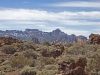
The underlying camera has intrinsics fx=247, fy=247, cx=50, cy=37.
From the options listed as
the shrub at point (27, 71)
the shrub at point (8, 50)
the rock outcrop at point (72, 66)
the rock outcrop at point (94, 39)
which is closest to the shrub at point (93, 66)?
the rock outcrop at point (72, 66)

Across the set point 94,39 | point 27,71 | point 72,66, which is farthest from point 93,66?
point 94,39

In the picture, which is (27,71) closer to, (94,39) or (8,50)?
(8,50)

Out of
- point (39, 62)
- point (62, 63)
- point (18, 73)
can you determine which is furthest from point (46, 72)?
point (39, 62)

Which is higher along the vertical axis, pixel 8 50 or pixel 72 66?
pixel 72 66

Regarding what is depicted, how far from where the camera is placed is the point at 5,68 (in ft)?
72.9

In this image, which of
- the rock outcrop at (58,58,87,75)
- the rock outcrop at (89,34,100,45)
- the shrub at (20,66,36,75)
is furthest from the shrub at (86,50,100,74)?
the rock outcrop at (89,34,100,45)

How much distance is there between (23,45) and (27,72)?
23163 millimetres

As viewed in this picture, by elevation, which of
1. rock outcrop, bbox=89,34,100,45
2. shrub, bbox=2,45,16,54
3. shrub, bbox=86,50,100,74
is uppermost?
rock outcrop, bbox=89,34,100,45

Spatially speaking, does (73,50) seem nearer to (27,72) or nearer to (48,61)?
(48,61)

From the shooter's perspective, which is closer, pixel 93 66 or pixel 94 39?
pixel 93 66

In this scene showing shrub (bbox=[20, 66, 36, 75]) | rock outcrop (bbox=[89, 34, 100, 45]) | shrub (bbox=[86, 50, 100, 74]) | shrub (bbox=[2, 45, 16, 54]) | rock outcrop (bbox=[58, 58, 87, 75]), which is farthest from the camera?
rock outcrop (bbox=[89, 34, 100, 45])

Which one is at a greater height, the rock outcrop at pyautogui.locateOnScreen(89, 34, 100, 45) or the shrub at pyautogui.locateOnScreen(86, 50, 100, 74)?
the rock outcrop at pyautogui.locateOnScreen(89, 34, 100, 45)

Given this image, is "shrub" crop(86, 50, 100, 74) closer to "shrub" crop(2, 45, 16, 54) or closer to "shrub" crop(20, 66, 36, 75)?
"shrub" crop(20, 66, 36, 75)

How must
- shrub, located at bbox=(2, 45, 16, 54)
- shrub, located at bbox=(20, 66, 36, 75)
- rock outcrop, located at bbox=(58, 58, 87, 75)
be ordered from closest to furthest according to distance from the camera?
rock outcrop, located at bbox=(58, 58, 87, 75)
shrub, located at bbox=(20, 66, 36, 75)
shrub, located at bbox=(2, 45, 16, 54)
